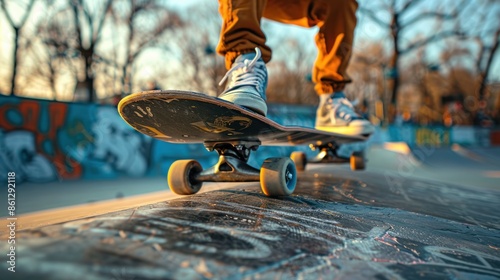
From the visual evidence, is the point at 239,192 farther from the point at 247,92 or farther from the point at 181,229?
the point at 181,229

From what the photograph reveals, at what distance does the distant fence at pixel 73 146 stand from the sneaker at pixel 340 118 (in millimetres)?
5310

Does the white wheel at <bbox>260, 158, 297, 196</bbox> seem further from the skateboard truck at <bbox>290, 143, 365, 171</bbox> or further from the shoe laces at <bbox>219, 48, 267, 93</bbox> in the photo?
the skateboard truck at <bbox>290, 143, 365, 171</bbox>

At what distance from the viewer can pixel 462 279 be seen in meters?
0.78

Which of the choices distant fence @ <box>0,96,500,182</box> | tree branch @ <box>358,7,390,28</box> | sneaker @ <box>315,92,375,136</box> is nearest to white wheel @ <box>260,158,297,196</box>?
sneaker @ <box>315,92,375,136</box>

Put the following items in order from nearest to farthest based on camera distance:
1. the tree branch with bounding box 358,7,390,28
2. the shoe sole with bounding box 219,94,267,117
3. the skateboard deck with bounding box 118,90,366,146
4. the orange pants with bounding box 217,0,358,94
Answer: the skateboard deck with bounding box 118,90,366,146, the shoe sole with bounding box 219,94,267,117, the orange pants with bounding box 217,0,358,94, the tree branch with bounding box 358,7,390,28

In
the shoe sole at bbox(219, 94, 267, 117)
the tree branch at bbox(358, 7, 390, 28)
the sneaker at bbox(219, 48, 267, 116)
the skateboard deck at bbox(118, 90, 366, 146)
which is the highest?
the tree branch at bbox(358, 7, 390, 28)

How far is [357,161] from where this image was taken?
3.37 metres

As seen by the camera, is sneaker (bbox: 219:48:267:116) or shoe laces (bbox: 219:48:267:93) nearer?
sneaker (bbox: 219:48:267:116)

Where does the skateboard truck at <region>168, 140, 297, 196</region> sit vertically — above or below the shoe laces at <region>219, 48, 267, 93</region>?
below

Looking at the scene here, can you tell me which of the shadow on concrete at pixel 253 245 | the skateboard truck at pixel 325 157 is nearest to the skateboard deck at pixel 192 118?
the shadow on concrete at pixel 253 245

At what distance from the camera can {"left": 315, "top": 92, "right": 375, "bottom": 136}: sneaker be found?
97.4 inches

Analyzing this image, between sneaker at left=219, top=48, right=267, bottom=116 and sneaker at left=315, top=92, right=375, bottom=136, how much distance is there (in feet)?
3.37

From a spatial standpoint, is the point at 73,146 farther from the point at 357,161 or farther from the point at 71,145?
the point at 357,161

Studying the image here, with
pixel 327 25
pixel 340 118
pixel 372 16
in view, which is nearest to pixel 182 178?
pixel 340 118
